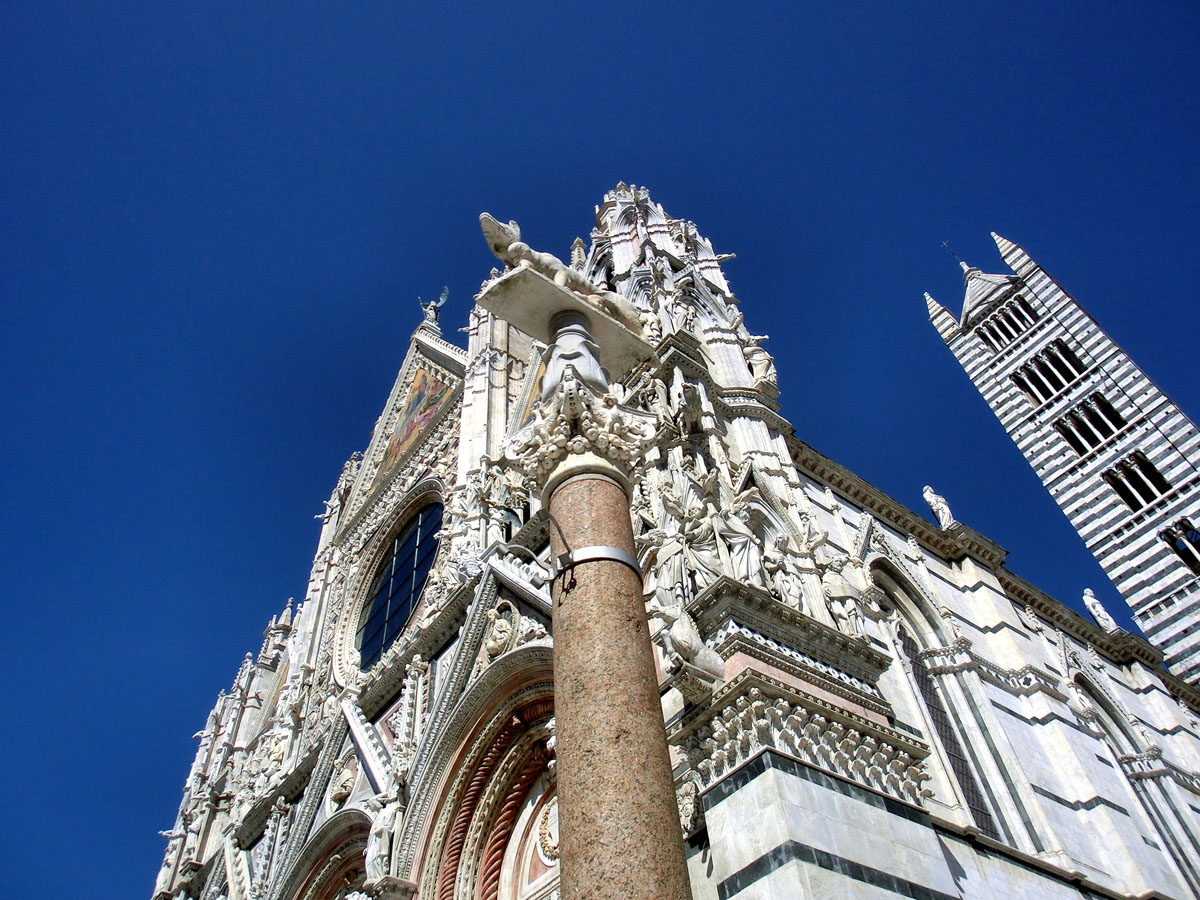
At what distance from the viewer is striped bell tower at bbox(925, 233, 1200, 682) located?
84.2 ft

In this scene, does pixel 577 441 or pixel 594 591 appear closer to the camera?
pixel 594 591

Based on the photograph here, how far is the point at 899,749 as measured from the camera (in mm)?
6422

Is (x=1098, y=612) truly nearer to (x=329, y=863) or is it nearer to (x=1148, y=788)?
(x=1148, y=788)

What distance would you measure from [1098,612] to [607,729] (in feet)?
58.0

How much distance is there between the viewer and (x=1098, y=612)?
1847 centimetres

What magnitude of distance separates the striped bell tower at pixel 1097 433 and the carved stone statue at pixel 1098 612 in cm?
715

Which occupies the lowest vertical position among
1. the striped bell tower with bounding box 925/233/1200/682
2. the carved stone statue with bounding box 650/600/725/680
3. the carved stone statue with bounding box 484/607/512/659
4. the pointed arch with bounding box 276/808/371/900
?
the carved stone statue with bounding box 650/600/725/680

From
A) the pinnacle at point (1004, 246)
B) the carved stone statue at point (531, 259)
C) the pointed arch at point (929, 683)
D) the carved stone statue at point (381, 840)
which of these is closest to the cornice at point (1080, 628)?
the pointed arch at point (929, 683)

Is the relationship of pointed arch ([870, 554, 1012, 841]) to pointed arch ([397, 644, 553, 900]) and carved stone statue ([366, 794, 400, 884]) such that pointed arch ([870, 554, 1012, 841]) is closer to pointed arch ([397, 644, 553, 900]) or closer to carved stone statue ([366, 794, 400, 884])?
pointed arch ([397, 644, 553, 900])

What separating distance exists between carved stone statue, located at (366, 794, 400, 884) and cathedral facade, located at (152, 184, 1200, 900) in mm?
36

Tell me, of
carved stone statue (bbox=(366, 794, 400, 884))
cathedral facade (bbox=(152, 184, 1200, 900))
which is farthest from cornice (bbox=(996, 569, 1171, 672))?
carved stone statue (bbox=(366, 794, 400, 884))

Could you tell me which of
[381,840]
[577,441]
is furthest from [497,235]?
[381,840]

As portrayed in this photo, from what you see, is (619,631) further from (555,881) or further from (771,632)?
(555,881)

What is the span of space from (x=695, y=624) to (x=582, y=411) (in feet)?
6.52
